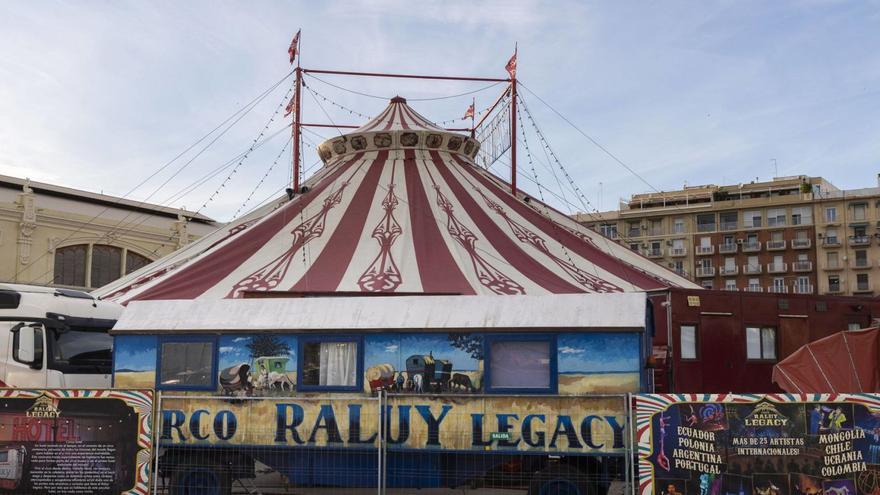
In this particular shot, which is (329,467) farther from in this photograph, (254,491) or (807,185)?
(807,185)

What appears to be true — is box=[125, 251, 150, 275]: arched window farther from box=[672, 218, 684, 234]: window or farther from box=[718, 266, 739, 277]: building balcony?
box=[718, 266, 739, 277]: building balcony

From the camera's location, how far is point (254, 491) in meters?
10.8

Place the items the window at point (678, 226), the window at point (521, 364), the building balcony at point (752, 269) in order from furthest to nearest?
the window at point (678, 226) → the building balcony at point (752, 269) → the window at point (521, 364)

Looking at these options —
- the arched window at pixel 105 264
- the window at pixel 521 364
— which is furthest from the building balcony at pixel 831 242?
the window at pixel 521 364

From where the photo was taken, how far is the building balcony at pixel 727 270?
210ft

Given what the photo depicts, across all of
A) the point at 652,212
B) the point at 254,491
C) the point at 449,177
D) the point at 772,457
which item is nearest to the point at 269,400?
the point at 254,491

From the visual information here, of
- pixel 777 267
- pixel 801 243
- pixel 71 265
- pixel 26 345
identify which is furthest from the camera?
pixel 777 267

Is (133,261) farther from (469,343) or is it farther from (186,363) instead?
(469,343)

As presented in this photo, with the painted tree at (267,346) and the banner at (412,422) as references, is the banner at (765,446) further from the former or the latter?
the painted tree at (267,346)

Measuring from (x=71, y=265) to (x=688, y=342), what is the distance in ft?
91.9

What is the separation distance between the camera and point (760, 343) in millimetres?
16609

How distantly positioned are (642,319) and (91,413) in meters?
6.15

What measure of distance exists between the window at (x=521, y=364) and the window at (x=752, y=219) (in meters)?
58.3

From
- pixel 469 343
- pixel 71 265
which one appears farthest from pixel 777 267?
pixel 469 343
